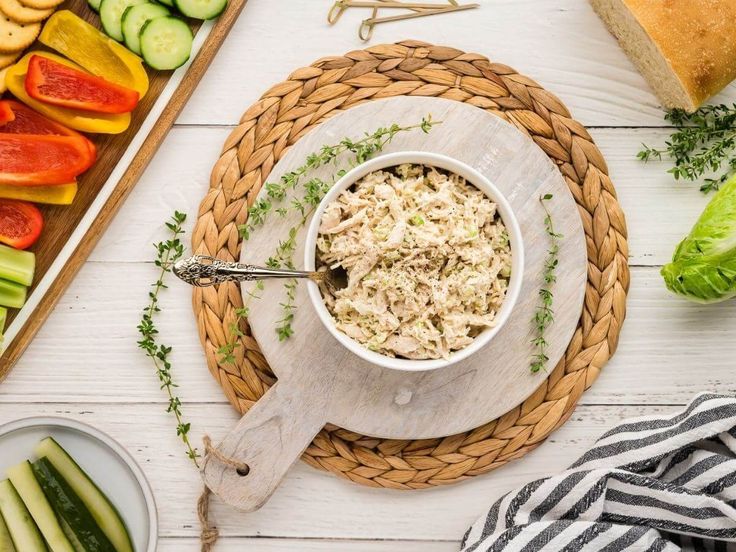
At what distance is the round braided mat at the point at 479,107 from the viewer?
105 inches

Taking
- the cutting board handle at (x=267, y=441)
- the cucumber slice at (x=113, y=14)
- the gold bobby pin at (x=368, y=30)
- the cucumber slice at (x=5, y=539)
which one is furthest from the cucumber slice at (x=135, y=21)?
the cucumber slice at (x=5, y=539)

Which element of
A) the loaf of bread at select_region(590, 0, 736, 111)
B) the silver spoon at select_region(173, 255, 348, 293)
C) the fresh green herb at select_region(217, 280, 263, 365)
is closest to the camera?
the silver spoon at select_region(173, 255, 348, 293)

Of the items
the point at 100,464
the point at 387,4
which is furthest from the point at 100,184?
the point at 387,4

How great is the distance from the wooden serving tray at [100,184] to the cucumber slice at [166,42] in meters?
0.05

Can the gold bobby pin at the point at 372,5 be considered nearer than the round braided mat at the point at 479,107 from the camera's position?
No

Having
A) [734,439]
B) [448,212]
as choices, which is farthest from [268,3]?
[734,439]

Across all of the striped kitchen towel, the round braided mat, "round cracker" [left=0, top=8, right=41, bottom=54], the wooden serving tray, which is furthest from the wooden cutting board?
"round cracker" [left=0, top=8, right=41, bottom=54]

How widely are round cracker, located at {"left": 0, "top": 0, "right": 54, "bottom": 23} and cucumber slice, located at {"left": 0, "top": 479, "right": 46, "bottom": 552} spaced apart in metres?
1.83

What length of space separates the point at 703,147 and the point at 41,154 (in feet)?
8.61

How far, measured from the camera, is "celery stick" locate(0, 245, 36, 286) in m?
2.73

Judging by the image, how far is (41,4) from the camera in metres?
2.73

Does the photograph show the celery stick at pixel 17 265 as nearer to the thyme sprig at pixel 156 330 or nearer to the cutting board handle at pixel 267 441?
the thyme sprig at pixel 156 330

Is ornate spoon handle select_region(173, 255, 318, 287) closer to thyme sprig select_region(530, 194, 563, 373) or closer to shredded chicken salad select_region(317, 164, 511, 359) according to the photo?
shredded chicken salad select_region(317, 164, 511, 359)

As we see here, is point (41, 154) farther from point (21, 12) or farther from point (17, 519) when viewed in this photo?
point (17, 519)
